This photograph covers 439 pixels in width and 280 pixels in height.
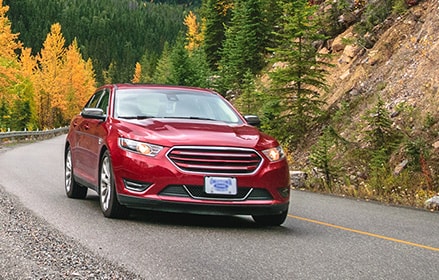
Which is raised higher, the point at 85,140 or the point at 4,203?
the point at 85,140

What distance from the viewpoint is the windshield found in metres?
8.86

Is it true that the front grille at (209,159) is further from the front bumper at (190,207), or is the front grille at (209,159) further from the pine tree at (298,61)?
the pine tree at (298,61)

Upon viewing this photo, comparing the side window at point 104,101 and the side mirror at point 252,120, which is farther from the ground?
the side mirror at point 252,120

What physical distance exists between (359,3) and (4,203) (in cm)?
2089

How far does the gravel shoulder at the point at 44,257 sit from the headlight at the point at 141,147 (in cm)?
128

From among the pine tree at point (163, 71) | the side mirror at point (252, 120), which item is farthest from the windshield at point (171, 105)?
the pine tree at point (163, 71)

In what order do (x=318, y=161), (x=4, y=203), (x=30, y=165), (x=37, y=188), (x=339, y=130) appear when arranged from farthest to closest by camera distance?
(x=339, y=130) < (x=30, y=165) < (x=318, y=161) < (x=37, y=188) < (x=4, y=203)

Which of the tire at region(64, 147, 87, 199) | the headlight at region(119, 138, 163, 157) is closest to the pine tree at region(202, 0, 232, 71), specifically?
the tire at region(64, 147, 87, 199)

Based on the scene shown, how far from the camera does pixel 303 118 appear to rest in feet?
67.5

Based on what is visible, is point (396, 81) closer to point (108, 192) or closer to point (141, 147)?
point (108, 192)

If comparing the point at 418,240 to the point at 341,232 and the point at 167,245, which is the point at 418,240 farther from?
the point at 167,245

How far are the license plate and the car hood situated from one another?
1.37ft

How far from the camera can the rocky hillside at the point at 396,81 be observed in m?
15.6

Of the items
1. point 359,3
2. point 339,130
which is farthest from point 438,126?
point 359,3
